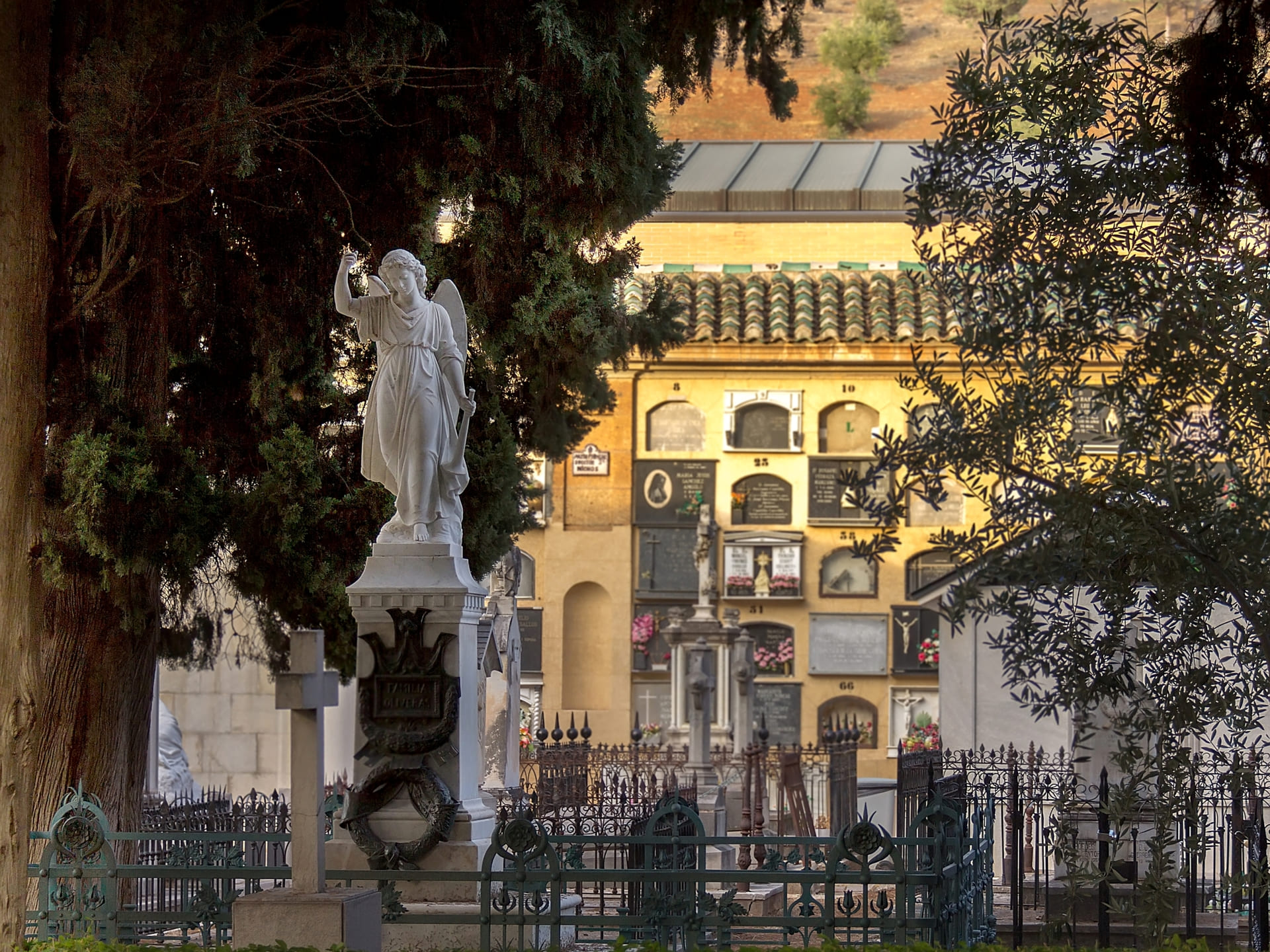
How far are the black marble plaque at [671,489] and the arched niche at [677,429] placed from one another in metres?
0.30

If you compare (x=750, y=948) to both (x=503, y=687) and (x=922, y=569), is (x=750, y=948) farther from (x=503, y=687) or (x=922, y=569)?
(x=922, y=569)

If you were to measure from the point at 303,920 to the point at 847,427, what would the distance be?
2644 centimetres

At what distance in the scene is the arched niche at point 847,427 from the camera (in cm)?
3212

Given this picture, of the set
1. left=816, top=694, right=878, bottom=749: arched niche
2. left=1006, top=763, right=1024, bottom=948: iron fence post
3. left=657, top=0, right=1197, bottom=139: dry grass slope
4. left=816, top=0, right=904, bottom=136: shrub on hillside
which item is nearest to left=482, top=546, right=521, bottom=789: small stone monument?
left=1006, top=763, right=1024, bottom=948: iron fence post

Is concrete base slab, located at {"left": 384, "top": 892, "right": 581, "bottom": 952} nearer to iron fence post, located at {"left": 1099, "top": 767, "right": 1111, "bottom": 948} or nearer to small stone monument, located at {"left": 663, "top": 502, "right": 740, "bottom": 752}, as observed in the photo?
iron fence post, located at {"left": 1099, "top": 767, "right": 1111, "bottom": 948}

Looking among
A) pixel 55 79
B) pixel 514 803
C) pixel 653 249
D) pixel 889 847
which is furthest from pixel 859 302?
pixel 889 847

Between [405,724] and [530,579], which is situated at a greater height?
[530,579]

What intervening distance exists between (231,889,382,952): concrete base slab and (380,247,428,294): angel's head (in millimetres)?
4432

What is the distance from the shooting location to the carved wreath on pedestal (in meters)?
9.61

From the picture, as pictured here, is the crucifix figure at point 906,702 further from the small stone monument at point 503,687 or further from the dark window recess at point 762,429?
the small stone monument at point 503,687

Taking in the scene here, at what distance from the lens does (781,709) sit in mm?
31562

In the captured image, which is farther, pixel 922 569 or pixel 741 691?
pixel 922 569

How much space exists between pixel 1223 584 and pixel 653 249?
2748 centimetres

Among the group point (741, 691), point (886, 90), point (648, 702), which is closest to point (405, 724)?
point (741, 691)
